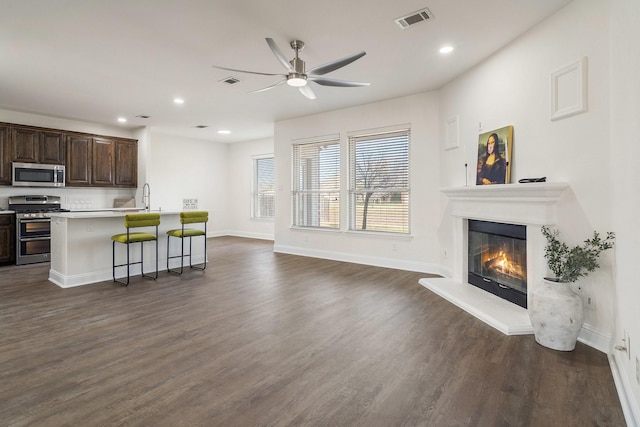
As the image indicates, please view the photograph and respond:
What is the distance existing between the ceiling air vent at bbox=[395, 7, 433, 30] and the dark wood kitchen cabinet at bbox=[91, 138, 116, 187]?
22.9 ft

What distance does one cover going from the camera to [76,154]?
6922 mm

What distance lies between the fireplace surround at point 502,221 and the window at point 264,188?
5908 millimetres

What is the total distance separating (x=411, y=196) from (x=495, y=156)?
6.11 feet

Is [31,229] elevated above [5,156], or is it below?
below

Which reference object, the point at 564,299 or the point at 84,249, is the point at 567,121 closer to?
the point at 564,299

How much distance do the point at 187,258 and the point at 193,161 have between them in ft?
14.5

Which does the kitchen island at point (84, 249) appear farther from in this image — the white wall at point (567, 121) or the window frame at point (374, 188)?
the white wall at point (567, 121)

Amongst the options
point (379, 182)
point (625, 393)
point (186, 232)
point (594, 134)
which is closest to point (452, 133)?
point (379, 182)

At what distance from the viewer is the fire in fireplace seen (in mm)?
3539

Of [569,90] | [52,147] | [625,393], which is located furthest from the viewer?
[52,147]

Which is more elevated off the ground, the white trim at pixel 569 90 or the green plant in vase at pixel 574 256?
the white trim at pixel 569 90

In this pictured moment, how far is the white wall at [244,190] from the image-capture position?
31.4 feet

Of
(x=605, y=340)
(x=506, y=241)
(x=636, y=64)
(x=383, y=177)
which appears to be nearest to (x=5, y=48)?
(x=383, y=177)

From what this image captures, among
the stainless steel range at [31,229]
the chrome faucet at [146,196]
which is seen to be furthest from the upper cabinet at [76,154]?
the stainless steel range at [31,229]
